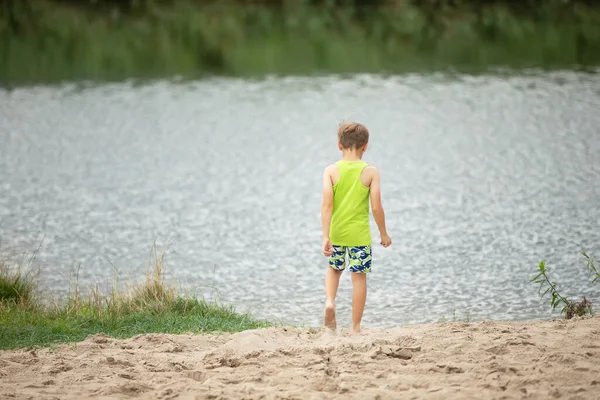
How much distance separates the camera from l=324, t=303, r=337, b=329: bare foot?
652 centimetres

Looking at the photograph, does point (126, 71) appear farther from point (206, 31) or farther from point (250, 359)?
point (250, 359)

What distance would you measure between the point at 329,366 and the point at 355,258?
3.76ft

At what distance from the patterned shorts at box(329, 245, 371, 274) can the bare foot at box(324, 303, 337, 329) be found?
260 mm

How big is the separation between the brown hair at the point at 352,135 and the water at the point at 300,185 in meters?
2.07

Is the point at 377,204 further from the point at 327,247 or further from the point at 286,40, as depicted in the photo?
the point at 286,40

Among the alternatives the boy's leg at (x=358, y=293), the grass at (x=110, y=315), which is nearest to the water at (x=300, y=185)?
the grass at (x=110, y=315)

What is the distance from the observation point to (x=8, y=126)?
1816 centimetres

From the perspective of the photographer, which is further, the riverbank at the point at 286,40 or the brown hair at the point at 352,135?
the riverbank at the point at 286,40

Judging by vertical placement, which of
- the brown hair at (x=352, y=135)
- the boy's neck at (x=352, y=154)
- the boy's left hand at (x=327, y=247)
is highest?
the brown hair at (x=352, y=135)

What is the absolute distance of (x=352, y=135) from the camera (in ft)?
21.3

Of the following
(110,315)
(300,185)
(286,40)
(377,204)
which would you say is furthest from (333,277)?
(286,40)

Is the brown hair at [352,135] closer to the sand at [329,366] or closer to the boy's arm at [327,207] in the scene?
the boy's arm at [327,207]

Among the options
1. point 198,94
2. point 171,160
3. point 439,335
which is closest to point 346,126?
point 439,335

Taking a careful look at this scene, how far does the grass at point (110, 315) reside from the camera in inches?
280
